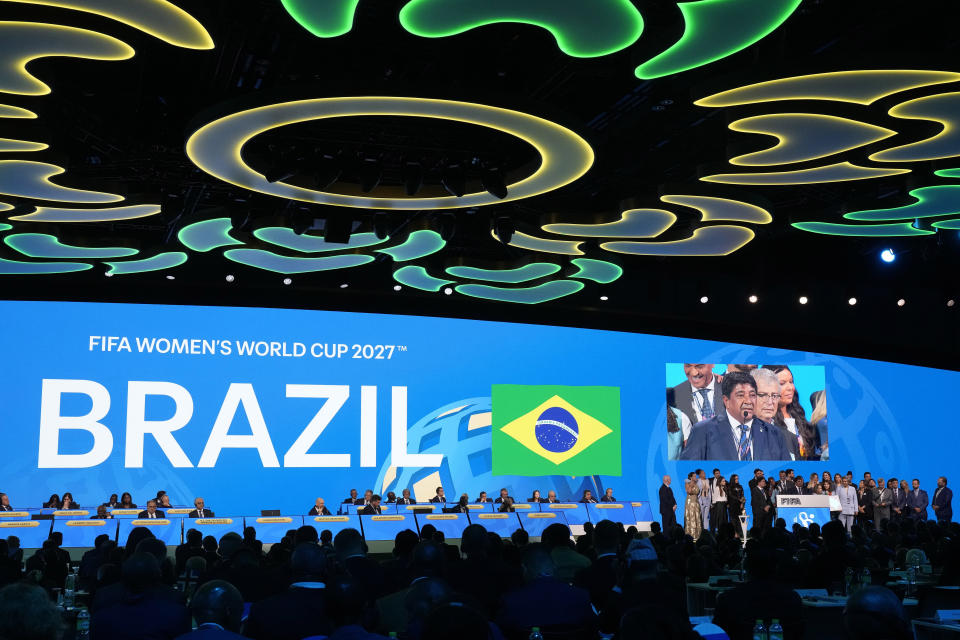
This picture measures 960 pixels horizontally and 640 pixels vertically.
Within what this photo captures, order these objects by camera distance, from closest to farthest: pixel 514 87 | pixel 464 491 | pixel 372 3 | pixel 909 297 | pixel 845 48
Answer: pixel 372 3
pixel 845 48
pixel 514 87
pixel 464 491
pixel 909 297

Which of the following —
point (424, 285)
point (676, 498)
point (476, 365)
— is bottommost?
point (676, 498)

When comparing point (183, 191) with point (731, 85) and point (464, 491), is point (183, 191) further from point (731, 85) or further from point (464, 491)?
point (731, 85)

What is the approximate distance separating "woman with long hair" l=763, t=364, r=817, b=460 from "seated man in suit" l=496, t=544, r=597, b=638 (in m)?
17.4

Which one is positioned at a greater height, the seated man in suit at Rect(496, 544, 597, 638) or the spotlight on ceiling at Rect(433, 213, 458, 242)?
the spotlight on ceiling at Rect(433, 213, 458, 242)

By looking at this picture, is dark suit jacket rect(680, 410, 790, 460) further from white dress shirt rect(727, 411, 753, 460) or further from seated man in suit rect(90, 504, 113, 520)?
seated man in suit rect(90, 504, 113, 520)

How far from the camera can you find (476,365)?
20.6 m

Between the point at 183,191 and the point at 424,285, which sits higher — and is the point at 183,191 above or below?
above

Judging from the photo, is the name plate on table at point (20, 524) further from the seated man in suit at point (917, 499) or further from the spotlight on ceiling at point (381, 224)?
the seated man in suit at point (917, 499)

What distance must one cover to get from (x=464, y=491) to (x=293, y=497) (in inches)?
135

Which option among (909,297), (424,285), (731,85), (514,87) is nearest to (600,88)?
(514,87)

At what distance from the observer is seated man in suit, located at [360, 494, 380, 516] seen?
52.7 ft

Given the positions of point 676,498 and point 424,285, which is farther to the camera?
point 676,498

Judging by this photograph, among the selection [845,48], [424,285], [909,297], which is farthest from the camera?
[909,297]

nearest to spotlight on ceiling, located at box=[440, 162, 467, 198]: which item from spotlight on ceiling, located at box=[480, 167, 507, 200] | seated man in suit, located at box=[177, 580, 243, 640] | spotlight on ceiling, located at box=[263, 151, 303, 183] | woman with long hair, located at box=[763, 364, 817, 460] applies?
spotlight on ceiling, located at box=[480, 167, 507, 200]
